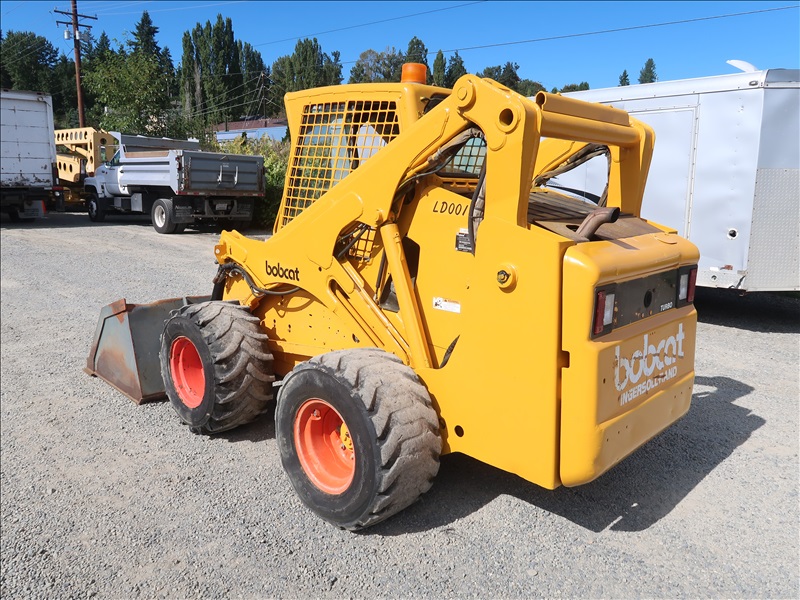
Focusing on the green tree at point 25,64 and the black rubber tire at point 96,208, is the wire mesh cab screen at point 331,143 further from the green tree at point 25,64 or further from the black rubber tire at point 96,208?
the green tree at point 25,64

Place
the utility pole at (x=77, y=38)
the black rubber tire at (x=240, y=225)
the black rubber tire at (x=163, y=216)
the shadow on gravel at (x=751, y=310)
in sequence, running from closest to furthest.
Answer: the shadow on gravel at (x=751, y=310) < the black rubber tire at (x=163, y=216) < the black rubber tire at (x=240, y=225) < the utility pole at (x=77, y=38)

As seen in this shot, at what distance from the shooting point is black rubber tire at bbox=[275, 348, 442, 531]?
301 centimetres

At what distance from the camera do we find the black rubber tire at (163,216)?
15.6 metres

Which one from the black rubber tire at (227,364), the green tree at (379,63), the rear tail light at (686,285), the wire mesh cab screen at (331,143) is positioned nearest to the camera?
the rear tail light at (686,285)

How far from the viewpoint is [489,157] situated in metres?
2.96

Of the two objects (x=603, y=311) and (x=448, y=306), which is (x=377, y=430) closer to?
(x=448, y=306)

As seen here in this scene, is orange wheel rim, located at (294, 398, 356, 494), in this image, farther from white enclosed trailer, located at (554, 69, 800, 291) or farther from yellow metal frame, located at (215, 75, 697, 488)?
white enclosed trailer, located at (554, 69, 800, 291)

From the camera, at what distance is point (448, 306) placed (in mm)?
3391

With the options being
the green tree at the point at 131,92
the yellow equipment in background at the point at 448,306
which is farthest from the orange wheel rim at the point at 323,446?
the green tree at the point at 131,92

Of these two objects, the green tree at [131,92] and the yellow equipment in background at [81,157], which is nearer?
the yellow equipment in background at [81,157]

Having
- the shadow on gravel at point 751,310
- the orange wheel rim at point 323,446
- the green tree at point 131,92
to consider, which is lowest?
the shadow on gravel at point 751,310

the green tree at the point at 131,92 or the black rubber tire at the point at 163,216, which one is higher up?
the green tree at the point at 131,92

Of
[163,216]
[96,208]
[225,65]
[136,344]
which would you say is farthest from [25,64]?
[136,344]

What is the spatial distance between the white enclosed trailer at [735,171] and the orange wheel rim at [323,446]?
19.6 feet
